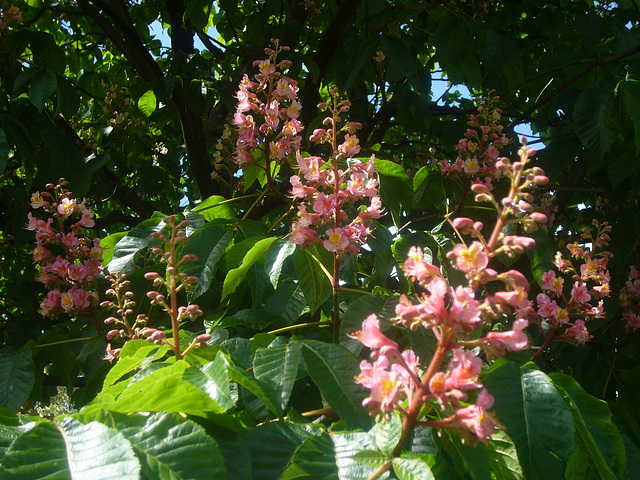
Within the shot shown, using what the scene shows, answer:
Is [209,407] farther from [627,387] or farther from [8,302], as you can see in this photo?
[8,302]

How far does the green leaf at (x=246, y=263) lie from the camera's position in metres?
1.62

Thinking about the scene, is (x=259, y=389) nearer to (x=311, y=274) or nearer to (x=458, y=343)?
(x=458, y=343)

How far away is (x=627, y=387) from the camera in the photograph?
2395 millimetres

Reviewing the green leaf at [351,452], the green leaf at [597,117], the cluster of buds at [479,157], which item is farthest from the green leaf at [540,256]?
the green leaf at [351,452]

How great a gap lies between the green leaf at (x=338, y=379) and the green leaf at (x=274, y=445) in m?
0.07

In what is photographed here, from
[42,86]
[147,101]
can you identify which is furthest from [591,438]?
[147,101]

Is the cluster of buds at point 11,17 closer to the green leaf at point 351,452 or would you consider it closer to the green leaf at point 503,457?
the green leaf at point 351,452

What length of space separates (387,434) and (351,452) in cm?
9

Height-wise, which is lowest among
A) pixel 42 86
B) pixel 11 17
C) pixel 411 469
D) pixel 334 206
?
pixel 411 469

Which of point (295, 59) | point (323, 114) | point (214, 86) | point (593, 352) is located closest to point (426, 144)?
point (323, 114)

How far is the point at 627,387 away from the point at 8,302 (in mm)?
4506

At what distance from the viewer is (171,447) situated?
0.82m

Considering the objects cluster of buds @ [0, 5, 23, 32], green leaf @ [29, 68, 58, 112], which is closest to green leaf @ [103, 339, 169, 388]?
green leaf @ [29, 68, 58, 112]

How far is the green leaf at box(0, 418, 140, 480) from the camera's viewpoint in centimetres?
73
